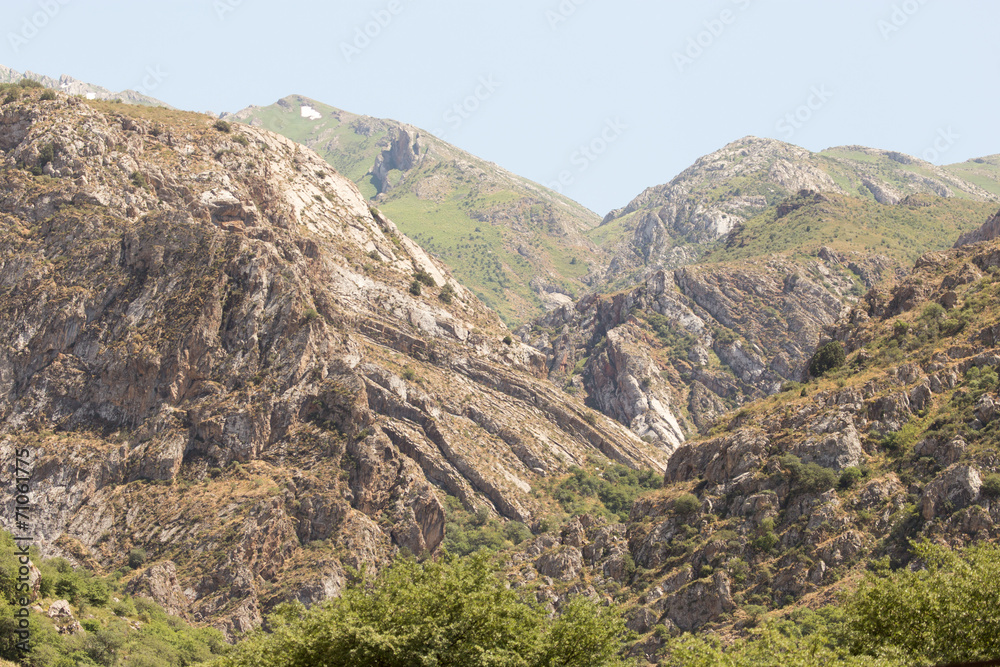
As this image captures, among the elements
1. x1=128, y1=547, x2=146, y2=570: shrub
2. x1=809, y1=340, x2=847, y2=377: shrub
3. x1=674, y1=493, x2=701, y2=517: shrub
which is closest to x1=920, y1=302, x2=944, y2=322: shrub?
x1=809, y1=340, x2=847, y2=377: shrub

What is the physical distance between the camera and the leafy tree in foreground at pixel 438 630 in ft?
132

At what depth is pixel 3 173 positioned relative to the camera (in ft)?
411

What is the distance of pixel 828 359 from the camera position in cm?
10869

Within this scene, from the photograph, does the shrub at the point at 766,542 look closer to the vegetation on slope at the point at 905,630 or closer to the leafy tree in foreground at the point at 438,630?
the vegetation on slope at the point at 905,630

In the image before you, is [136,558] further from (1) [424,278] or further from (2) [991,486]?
(2) [991,486]

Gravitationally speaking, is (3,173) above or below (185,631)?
above

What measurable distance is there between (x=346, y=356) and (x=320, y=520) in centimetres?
2784

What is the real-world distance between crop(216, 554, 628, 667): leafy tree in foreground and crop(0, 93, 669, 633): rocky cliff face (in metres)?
58.8

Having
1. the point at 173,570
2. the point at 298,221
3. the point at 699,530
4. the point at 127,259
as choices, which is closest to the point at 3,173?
the point at 127,259

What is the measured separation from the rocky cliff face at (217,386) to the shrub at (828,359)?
47.4m

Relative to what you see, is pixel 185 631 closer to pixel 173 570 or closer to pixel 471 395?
pixel 173 570

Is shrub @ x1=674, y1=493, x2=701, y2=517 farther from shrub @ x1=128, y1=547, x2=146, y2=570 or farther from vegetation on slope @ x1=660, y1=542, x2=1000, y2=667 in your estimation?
shrub @ x1=128, y1=547, x2=146, y2=570

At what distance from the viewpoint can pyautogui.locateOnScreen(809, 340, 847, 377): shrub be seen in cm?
10781

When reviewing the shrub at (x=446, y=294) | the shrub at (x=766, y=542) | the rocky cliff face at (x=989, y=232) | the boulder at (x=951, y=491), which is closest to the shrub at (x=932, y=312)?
the boulder at (x=951, y=491)
